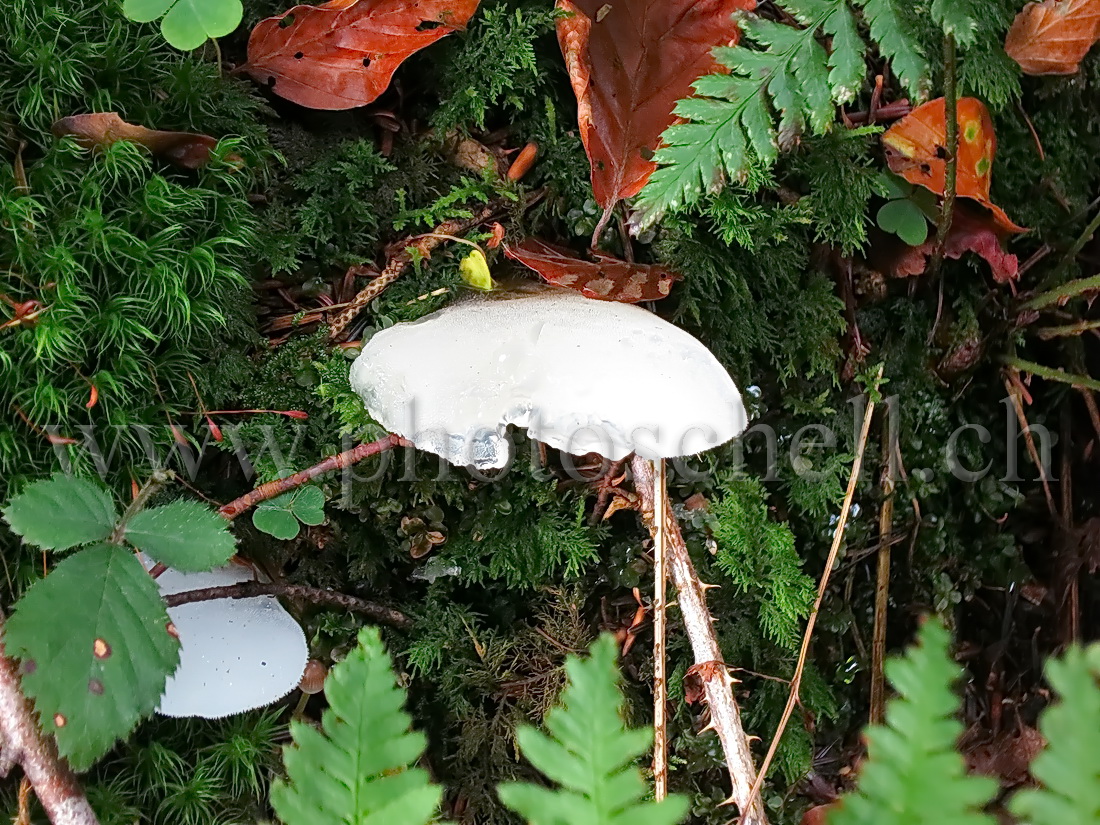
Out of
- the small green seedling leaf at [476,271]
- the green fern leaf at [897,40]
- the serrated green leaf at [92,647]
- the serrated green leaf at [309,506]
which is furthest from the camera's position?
the small green seedling leaf at [476,271]

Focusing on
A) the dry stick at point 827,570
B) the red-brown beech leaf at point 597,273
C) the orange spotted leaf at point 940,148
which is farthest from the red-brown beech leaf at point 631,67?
the dry stick at point 827,570

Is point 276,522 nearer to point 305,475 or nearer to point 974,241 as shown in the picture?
point 305,475

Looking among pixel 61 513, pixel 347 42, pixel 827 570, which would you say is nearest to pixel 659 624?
pixel 827 570


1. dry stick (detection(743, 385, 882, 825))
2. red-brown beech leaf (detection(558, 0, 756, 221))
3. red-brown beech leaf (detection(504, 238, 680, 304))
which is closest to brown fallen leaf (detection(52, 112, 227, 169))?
red-brown beech leaf (detection(504, 238, 680, 304))

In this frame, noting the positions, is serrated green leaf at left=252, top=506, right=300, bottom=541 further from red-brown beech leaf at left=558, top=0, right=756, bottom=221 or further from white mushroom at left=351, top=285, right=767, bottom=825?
red-brown beech leaf at left=558, top=0, right=756, bottom=221

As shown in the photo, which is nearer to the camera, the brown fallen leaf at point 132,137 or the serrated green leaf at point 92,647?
the serrated green leaf at point 92,647

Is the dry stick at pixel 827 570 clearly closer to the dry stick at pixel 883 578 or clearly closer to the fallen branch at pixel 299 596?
the dry stick at pixel 883 578

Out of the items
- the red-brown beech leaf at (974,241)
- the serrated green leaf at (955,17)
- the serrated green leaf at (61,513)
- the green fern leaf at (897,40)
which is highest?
the serrated green leaf at (955,17)

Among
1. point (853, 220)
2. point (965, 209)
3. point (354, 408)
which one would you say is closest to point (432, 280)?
point (354, 408)
